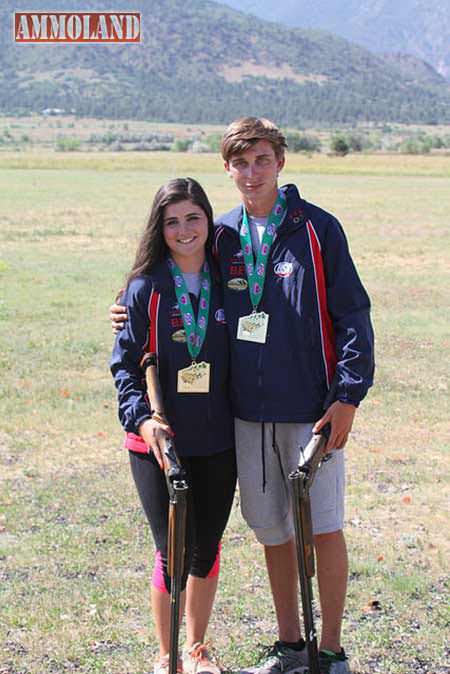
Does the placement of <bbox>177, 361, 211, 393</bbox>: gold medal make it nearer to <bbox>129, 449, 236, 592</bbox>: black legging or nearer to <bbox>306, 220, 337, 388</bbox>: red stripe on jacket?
<bbox>129, 449, 236, 592</bbox>: black legging

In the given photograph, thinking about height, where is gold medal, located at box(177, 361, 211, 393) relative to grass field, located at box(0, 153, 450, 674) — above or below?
above

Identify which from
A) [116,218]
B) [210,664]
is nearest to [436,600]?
[210,664]

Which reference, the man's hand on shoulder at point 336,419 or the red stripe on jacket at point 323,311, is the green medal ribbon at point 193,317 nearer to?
the red stripe on jacket at point 323,311

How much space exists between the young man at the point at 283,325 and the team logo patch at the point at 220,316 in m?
0.02

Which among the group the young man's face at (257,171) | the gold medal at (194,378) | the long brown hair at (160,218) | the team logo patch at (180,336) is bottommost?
the gold medal at (194,378)

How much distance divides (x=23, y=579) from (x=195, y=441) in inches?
77.5

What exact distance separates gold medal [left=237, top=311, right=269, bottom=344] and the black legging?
19.8 inches

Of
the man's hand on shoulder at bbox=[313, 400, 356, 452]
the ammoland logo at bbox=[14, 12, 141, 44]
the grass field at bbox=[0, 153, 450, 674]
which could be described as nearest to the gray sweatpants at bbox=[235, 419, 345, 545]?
the man's hand on shoulder at bbox=[313, 400, 356, 452]

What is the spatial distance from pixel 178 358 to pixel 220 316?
0.75 feet

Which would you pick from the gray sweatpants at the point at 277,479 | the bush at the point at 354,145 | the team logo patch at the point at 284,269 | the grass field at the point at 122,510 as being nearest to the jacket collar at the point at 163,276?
the team logo patch at the point at 284,269

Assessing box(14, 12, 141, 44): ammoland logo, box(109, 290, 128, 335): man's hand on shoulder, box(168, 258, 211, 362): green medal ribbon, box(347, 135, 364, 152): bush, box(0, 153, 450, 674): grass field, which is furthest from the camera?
box(347, 135, 364, 152): bush

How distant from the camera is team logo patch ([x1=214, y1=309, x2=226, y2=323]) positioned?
3.73m

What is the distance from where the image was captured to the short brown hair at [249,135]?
12.2 feet

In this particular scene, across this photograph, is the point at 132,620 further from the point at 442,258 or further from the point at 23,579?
the point at 442,258
